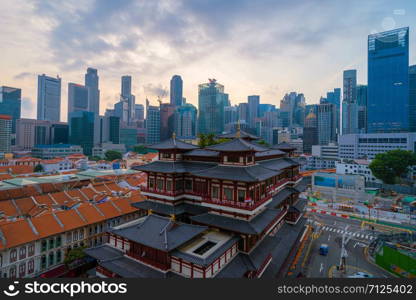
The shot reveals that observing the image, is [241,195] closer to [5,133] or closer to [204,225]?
[204,225]

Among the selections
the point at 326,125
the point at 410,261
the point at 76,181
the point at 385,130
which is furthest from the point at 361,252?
the point at 326,125

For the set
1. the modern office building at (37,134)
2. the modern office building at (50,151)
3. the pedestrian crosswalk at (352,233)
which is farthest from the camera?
the modern office building at (37,134)

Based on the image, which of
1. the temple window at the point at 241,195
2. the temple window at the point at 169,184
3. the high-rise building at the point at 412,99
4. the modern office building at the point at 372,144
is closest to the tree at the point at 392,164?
the modern office building at the point at 372,144

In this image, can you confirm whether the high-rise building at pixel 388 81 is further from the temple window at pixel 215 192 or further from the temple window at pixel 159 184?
the temple window at pixel 159 184

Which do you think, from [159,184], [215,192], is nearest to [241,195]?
[215,192]

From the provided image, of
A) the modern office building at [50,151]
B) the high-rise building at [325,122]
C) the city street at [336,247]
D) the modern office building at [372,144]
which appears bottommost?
the city street at [336,247]

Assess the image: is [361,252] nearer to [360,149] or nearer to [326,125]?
[360,149]
